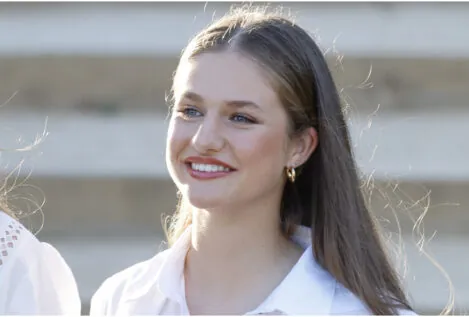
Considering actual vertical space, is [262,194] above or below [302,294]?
above

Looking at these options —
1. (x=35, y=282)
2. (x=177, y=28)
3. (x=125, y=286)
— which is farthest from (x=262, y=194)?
(x=177, y=28)

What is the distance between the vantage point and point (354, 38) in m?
4.76

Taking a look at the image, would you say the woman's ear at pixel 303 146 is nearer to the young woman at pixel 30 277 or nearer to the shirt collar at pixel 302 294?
the shirt collar at pixel 302 294

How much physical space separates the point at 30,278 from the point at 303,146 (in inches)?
29.4

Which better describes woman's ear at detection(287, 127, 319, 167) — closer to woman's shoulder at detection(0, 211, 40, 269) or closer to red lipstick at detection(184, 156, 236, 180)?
red lipstick at detection(184, 156, 236, 180)

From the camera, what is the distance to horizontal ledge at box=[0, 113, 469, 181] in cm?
464

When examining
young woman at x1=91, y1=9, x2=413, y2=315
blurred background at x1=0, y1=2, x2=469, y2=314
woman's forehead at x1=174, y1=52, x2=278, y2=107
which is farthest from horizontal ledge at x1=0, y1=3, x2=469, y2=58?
woman's forehead at x1=174, y1=52, x2=278, y2=107

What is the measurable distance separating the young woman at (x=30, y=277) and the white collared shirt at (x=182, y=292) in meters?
0.10

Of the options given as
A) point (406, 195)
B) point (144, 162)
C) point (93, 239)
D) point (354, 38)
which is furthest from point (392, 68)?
point (93, 239)

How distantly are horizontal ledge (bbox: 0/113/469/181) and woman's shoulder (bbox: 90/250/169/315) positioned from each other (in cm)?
153

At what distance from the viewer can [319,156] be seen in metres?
3.09

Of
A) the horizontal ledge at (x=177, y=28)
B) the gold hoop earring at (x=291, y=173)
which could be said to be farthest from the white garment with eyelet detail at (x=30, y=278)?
the horizontal ledge at (x=177, y=28)

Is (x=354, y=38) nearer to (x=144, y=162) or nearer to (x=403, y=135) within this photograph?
(x=403, y=135)

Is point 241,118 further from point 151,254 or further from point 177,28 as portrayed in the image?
point 177,28
